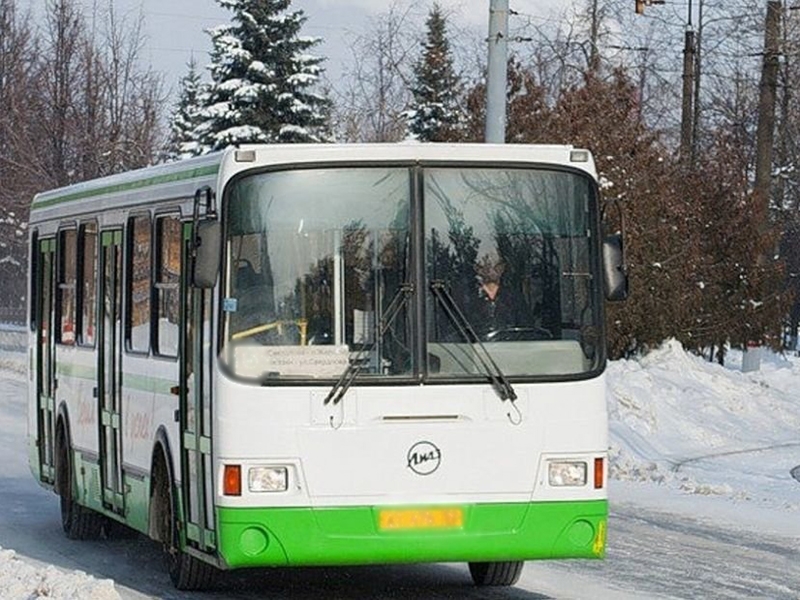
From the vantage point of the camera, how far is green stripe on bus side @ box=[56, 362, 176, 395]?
40.1 feet

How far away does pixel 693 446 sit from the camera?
2825 cm

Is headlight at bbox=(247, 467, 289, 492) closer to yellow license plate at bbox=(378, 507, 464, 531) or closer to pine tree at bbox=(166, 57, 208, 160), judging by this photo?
yellow license plate at bbox=(378, 507, 464, 531)

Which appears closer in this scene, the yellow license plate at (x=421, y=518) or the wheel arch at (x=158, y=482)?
the yellow license plate at (x=421, y=518)

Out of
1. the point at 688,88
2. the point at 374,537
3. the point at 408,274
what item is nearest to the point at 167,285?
the point at 408,274

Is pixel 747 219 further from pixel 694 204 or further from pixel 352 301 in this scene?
pixel 352 301

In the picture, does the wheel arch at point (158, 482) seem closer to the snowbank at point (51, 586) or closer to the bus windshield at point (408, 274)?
the snowbank at point (51, 586)

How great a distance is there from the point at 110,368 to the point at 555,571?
3.22m

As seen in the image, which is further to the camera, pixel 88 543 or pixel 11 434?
pixel 11 434

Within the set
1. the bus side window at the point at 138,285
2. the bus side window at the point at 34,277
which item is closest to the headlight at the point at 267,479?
the bus side window at the point at 138,285

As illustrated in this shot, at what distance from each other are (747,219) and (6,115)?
23056 mm

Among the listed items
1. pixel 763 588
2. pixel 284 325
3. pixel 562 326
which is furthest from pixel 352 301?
pixel 763 588

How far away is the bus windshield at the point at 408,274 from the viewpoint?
10742 millimetres

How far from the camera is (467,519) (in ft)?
34.9

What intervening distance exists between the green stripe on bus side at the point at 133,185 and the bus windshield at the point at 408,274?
575 mm
